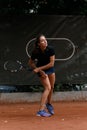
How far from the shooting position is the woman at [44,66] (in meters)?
8.95

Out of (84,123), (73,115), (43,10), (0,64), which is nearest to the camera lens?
(84,123)

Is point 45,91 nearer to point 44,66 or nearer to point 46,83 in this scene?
point 46,83

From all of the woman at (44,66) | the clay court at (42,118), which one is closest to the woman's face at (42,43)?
the woman at (44,66)

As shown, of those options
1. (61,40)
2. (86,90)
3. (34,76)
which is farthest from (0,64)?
(86,90)

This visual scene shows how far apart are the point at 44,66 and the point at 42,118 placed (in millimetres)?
1038

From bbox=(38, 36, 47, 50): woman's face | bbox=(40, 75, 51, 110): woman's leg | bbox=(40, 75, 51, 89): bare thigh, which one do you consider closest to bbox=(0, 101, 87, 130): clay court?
bbox=(40, 75, 51, 110): woman's leg

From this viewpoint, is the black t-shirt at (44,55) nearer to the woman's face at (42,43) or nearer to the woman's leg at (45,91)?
the woman's face at (42,43)

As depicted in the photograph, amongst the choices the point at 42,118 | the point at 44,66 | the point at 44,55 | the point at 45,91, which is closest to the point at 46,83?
the point at 45,91

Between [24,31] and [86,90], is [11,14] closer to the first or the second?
[24,31]

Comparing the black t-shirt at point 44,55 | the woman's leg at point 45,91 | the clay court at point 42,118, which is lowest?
the clay court at point 42,118

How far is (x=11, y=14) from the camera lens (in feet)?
38.2

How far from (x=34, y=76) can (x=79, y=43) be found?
145 centimetres

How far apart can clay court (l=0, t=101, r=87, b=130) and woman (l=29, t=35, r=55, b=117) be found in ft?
1.02

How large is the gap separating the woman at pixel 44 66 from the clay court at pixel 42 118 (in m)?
0.31
